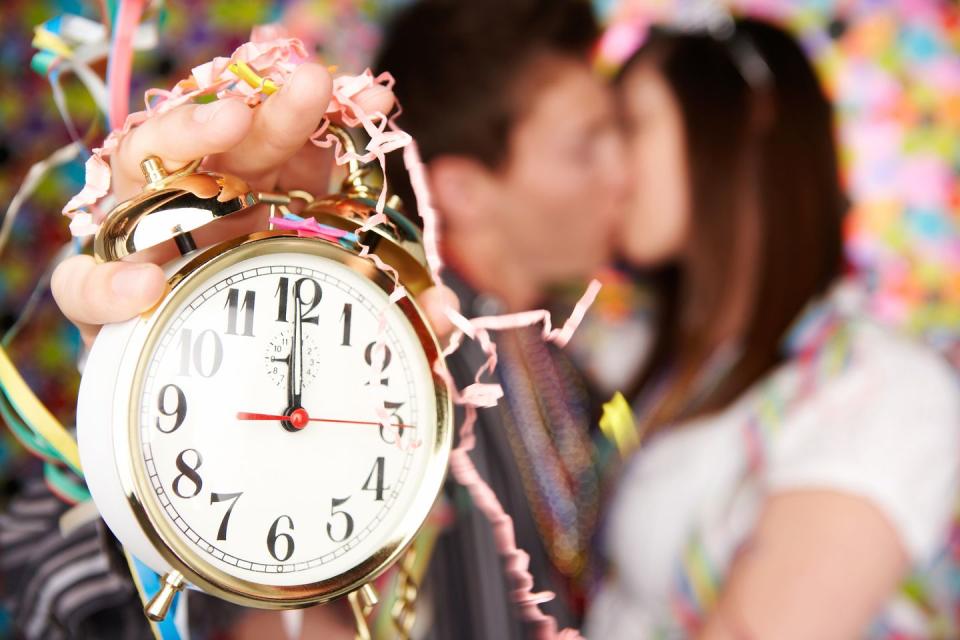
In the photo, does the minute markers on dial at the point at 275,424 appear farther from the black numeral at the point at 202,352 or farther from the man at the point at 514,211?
the man at the point at 514,211

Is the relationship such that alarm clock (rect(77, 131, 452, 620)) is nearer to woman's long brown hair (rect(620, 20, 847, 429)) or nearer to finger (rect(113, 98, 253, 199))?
finger (rect(113, 98, 253, 199))

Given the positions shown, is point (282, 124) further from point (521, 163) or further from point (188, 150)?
point (521, 163)

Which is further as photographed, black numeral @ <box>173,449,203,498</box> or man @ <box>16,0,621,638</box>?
man @ <box>16,0,621,638</box>

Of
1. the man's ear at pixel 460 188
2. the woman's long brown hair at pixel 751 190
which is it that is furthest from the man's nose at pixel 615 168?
the man's ear at pixel 460 188

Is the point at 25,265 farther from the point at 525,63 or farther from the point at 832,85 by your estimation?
the point at 832,85

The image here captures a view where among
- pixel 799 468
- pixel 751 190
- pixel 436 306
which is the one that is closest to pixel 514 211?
pixel 751 190

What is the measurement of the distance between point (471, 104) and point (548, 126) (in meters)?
0.15

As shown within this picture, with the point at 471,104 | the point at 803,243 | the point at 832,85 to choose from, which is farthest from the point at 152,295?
the point at 832,85

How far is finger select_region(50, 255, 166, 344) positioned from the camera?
0.39 meters

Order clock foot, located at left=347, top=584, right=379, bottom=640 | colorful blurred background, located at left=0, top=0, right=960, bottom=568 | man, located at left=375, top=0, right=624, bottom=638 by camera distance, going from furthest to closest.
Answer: colorful blurred background, located at left=0, top=0, right=960, bottom=568 < man, located at left=375, top=0, right=624, bottom=638 < clock foot, located at left=347, top=584, right=379, bottom=640

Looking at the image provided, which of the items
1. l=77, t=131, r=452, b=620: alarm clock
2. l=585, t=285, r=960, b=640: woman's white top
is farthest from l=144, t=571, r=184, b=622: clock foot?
l=585, t=285, r=960, b=640: woman's white top

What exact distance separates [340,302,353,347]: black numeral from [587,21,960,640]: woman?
2.46 ft

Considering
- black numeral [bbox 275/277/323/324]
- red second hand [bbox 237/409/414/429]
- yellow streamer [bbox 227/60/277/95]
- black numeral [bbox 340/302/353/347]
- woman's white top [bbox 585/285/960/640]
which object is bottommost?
woman's white top [bbox 585/285/960/640]

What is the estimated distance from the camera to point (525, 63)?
4.28 feet
